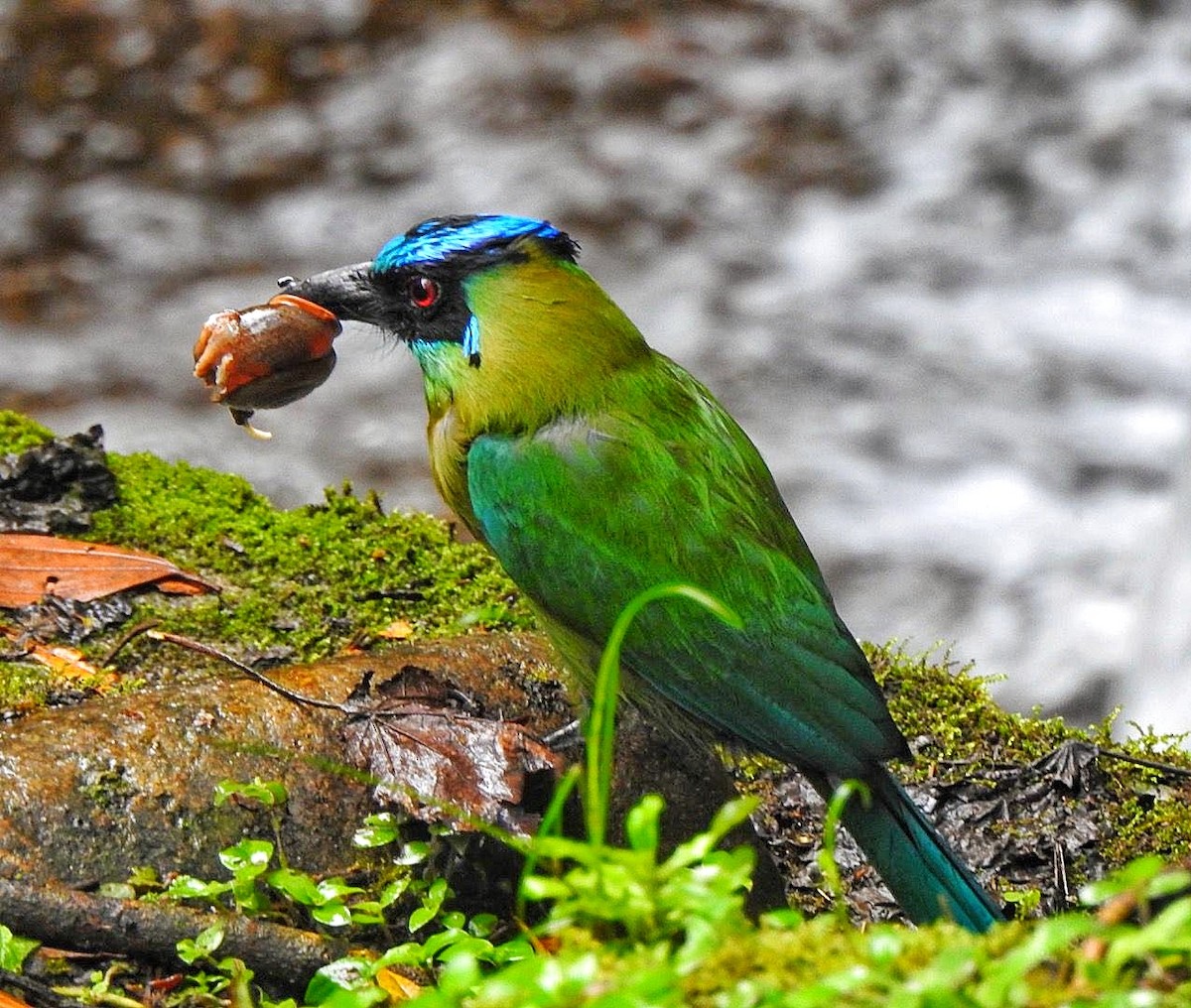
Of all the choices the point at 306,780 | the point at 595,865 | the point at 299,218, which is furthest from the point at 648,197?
the point at 595,865

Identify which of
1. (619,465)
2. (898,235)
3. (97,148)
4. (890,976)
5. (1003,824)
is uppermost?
(97,148)

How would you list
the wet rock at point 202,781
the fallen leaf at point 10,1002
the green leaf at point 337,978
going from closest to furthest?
the fallen leaf at point 10,1002
the green leaf at point 337,978
the wet rock at point 202,781

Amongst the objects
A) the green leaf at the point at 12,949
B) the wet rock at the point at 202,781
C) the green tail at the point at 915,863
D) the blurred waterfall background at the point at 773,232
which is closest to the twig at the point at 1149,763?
the green tail at the point at 915,863

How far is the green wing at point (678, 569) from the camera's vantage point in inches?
130

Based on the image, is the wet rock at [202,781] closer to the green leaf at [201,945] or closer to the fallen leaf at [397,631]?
the green leaf at [201,945]

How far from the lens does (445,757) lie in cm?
309

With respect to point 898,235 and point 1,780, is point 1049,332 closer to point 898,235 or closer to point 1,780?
point 898,235

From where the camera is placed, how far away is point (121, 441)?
762 centimetres

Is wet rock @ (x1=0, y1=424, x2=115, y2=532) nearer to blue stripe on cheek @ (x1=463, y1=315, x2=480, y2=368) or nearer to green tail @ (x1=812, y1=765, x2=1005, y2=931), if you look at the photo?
blue stripe on cheek @ (x1=463, y1=315, x2=480, y2=368)

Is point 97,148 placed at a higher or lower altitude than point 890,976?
higher

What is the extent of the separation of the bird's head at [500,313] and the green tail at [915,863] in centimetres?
107

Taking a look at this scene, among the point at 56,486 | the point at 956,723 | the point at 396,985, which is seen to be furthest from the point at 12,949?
the point at 956,723

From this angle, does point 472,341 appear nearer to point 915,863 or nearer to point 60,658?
point 60,658

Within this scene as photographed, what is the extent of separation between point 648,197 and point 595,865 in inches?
299
